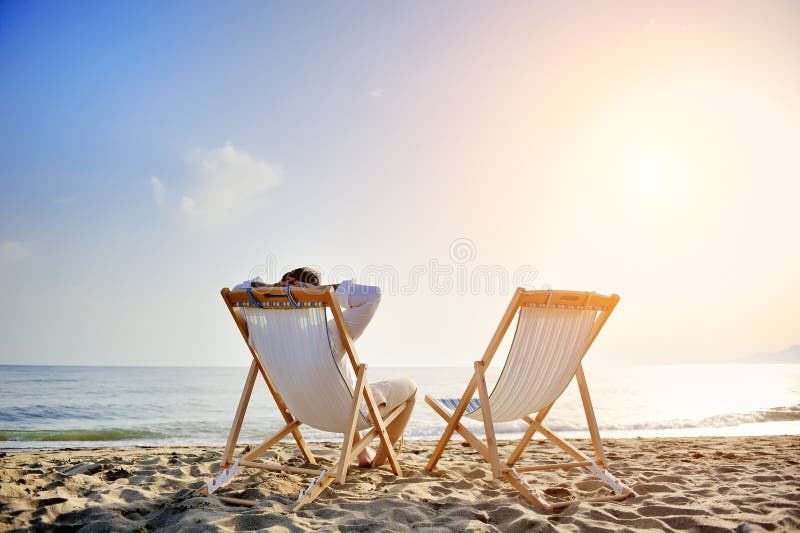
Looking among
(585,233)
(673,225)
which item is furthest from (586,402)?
(673,225)

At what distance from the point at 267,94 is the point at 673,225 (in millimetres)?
14259

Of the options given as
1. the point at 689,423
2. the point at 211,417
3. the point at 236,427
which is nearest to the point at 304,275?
the point at 236,427

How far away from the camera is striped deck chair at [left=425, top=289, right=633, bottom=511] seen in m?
2.59

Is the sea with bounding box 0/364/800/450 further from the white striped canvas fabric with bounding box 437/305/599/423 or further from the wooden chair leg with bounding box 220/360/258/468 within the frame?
the white striped canvas fabric with bounding box 437/305/599/423

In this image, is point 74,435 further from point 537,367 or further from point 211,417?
point 537,367

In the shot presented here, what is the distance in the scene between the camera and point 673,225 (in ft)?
58.2

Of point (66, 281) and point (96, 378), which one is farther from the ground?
point (66, 281)

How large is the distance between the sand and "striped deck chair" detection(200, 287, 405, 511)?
15cm

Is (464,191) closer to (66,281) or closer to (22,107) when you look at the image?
(22,107)

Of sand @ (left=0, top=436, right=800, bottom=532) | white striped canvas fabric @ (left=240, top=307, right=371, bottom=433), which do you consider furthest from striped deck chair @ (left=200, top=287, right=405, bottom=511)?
sand @ (left=0, top=436, right=800, bottom=532)

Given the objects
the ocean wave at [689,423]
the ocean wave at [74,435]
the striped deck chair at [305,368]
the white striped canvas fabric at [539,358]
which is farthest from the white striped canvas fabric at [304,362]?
the ocean wave at [689,423]

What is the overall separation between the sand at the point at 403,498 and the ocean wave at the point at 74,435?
7.50ft

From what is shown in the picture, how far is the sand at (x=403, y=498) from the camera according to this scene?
2.13m

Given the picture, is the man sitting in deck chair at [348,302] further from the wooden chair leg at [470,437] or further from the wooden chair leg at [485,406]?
the wooden chair leg at [485,406]
